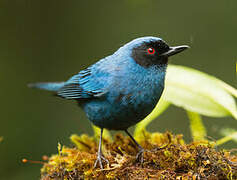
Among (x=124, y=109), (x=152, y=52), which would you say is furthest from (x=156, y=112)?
(x=152, y=52)

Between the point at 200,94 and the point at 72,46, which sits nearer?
the point at 200,94

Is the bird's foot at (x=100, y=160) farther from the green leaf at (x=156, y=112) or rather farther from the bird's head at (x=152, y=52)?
the bird's head at (x=152, y=52)

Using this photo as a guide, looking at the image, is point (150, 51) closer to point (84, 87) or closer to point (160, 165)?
point (84, 87)

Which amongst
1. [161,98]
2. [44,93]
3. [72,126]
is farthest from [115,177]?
[44,93]

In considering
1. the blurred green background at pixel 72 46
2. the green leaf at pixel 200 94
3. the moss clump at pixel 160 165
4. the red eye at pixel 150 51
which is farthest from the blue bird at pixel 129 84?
the blurred green background at pixel 72 46

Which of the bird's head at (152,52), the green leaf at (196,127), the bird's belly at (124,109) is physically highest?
the bird's head at (152,52)

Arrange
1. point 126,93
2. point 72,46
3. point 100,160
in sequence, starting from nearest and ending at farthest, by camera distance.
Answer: point 100,160 → point 126,93 → point 72,46
